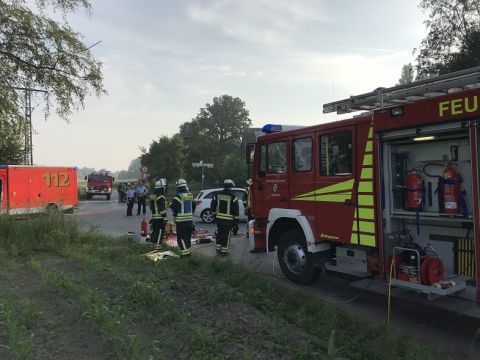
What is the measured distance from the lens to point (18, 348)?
356 centimetres

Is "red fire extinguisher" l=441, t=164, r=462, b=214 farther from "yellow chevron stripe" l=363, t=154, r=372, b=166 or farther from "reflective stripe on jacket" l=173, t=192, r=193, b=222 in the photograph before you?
"reflective stripe on jacket" l=173, t=192, r=193, b=222

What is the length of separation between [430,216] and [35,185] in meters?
20.8

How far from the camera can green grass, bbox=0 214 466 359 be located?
388 centimetres

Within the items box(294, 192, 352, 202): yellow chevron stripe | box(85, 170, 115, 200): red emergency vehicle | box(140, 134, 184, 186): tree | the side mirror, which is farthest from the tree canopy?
box(294, 192, 352, 202): yellow chevron stripe

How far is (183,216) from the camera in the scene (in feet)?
30.6

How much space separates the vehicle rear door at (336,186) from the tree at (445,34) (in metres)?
22.0

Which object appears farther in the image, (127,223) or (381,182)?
(127,223)

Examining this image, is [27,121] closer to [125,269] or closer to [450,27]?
[125,269]

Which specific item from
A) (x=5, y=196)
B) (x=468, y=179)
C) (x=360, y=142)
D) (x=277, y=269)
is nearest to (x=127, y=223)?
(x=5, y=196)

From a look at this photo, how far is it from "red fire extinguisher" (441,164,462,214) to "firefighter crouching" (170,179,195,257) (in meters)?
5.32

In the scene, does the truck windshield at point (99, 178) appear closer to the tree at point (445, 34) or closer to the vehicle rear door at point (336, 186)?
the tree at point (445, 34)

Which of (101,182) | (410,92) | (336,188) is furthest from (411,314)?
(101,182)

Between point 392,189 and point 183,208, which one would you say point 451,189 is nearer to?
point 392,189

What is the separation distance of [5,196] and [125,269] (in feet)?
52.9
